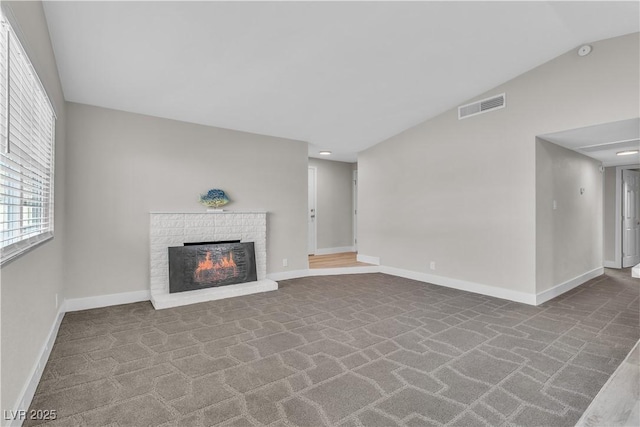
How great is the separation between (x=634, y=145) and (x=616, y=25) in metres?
2.06

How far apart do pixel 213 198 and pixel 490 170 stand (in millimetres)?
4016

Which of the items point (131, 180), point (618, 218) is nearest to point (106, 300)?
point (131, 180)

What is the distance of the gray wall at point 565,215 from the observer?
→ 13.5 feet

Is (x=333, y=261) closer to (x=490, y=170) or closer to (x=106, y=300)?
(x=490, y=170)

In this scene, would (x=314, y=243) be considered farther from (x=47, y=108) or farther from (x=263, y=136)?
(x=47, y=108)

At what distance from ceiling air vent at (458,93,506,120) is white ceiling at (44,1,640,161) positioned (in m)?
0.16

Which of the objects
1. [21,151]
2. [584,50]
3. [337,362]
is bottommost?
[337,362]

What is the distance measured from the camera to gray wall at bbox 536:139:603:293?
4125 millimetres

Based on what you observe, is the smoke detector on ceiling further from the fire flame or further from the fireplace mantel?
the fire flame

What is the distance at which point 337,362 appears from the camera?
2.49 meters

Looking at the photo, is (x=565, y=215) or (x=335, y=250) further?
(x=335, y=250)

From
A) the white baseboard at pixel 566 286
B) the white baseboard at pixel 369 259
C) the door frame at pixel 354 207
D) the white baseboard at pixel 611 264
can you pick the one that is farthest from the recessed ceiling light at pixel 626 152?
the door frame at pixel 354 207

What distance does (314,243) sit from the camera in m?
7.62

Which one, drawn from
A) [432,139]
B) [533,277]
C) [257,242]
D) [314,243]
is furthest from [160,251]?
[533,277]
